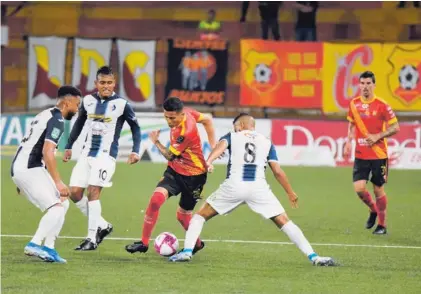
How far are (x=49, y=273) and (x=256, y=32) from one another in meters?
19.0

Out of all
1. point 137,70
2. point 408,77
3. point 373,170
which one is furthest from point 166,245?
point 137,70

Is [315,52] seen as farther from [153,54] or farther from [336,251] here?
[336,251]

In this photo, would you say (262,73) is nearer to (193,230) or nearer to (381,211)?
(381,211)

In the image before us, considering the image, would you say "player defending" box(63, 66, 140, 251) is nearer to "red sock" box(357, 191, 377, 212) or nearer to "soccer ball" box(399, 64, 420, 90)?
"red sock" box(357, 191, 377, 212)

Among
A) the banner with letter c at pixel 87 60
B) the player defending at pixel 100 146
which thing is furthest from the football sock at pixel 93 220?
the banner with letter c at pixel 87 60

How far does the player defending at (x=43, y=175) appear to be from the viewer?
11938 mm

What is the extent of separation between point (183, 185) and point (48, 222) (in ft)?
5.98

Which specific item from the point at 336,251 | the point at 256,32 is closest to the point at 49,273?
the point at 336,251

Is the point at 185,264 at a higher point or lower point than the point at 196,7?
lower

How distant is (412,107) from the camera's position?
27094 millimetres

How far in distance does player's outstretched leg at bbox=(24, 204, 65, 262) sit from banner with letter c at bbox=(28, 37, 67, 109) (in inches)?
651

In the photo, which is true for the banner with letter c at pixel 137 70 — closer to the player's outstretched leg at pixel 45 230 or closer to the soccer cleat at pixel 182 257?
the soccer cleat at pixel 182 257

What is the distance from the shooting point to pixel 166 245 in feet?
41.7

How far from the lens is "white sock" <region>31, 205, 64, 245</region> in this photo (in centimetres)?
1191
